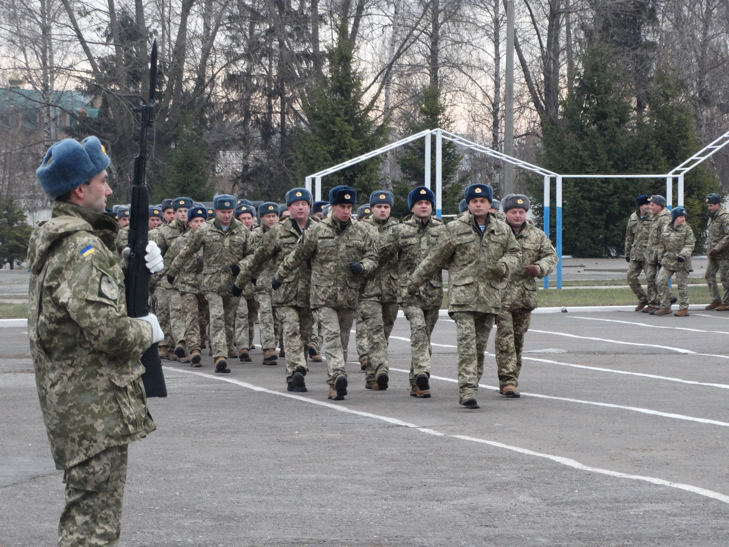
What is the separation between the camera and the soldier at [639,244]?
19703mm

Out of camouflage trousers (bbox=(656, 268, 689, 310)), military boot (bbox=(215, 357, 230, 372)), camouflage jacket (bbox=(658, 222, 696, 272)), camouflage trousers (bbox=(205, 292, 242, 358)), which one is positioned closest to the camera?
military boot (bbox=(215, 357, 230, 372))

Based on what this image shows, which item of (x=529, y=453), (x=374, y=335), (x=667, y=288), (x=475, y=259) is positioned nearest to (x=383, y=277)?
(x=374, y=335)

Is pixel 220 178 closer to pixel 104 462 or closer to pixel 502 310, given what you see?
pixel 502 310

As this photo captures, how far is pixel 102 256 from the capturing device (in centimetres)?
382

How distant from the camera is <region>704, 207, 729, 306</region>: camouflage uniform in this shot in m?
19.4

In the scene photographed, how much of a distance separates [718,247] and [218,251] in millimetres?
10808

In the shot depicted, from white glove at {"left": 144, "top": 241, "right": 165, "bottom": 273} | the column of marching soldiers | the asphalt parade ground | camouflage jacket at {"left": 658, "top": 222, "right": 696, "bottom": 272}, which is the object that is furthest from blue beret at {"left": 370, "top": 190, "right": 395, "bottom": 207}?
camouflage jacket at {"left": 658, "top": 222, "right": 696, "bottom": 272}

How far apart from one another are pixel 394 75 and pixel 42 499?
4140 centimetres

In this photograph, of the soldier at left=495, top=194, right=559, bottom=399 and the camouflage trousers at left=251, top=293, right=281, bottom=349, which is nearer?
the soldier at left=495, top=194, right=559, bottom=399

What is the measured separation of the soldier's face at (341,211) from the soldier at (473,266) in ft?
3.32

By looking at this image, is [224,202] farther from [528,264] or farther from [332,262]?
[528,264]

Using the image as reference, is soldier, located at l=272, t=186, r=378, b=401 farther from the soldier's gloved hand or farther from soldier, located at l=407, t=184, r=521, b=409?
the soldier's gloved hand

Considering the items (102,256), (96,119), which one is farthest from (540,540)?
(96,119)

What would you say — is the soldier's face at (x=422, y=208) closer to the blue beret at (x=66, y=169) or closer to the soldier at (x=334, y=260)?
the soldier at (x=334, y=260)
